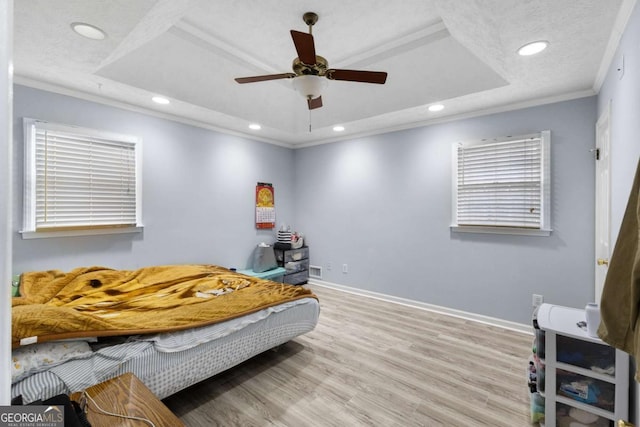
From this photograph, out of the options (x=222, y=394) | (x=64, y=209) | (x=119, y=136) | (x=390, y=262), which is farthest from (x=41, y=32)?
(x=390, y=262)

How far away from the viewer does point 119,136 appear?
3139 mm

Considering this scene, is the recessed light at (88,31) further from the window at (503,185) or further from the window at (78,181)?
the window at (503,185)

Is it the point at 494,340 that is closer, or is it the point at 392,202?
the point at 494,340

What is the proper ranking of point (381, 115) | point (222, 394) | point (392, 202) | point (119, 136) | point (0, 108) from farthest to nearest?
point (392, 202), point (381, 115), point (119, 136), point (222, 394), point (0, 108)

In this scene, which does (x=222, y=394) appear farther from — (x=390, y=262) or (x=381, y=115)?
(x=381, y=115)

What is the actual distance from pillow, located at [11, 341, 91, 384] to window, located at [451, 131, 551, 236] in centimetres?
355

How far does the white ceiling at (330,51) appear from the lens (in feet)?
5.99

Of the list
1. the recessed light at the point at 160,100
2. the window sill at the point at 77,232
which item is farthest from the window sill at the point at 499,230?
the window sill at the point at 77,232

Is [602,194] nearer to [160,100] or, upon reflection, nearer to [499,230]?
[499,230]

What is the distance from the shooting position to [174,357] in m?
1.80

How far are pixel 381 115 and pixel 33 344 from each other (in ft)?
11.6

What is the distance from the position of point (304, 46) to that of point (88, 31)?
148cm

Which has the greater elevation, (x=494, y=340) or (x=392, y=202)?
(x=392, y=202)

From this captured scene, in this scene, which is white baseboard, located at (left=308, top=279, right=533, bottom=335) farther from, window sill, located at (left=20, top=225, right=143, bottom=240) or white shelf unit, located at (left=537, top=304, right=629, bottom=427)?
window sill, located at (left=20, top=225, right=143, bottom=240)
